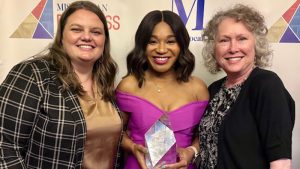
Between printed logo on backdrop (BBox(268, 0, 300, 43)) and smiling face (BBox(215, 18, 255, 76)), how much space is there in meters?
0.64

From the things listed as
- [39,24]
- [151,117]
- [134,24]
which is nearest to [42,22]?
[39,24]

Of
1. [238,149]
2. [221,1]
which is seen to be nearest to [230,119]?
[238,149]

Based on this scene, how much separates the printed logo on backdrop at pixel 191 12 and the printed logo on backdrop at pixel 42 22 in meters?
0.39

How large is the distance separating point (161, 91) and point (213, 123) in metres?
0.36

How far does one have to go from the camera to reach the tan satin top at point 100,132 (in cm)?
140

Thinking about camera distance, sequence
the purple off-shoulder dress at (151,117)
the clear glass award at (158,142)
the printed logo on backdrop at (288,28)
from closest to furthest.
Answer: the clear glass award at (158,142) < the purple off-shoulder dress at (151,117) < the printed logo on backdrop at (288,28)

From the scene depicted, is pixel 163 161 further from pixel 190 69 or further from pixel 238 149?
pixel 190 69

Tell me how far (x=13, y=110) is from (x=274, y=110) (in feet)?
3.28

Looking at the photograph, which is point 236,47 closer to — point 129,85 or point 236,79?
point 236,79

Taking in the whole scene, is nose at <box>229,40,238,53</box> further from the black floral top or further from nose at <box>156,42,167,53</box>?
nose at <box>156,42,167,53</box>

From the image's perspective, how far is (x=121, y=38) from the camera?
78.8 inches

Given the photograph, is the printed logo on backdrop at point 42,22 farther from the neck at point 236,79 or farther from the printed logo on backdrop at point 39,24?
the neck at point 236,79

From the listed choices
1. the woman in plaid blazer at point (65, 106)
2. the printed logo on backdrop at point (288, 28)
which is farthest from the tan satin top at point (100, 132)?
the printed logo on backdrop at point (288, 28)

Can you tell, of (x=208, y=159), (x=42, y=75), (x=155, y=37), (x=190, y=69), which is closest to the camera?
(x=42, y=75)
